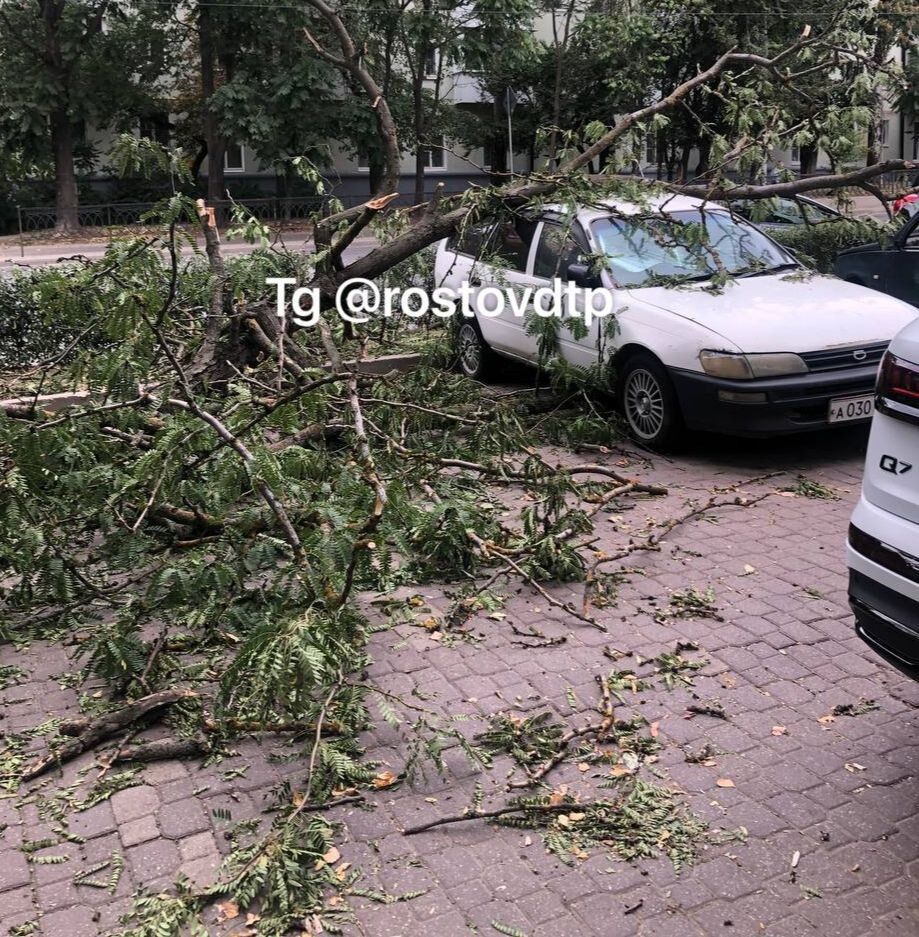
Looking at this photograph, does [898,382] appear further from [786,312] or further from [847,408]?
[786,312]

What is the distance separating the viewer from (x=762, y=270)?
27.1ft

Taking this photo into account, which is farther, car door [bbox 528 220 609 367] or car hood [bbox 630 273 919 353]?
car door [bbox 528 220 609 367]

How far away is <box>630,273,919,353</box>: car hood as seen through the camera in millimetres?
7078

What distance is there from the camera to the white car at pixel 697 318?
7.03 meters

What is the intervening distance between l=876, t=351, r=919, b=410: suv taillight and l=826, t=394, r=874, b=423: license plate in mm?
3757

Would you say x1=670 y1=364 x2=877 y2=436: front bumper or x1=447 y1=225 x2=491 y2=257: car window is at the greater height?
x1=447 y1=225 x2=491 y2=257: car window

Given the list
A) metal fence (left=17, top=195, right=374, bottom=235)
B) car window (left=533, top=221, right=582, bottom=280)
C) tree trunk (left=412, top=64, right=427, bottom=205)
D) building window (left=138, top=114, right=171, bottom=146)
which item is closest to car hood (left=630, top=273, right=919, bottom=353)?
car window (left=533, top=221, right=582, bottom=280)

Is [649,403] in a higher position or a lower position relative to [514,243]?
lower

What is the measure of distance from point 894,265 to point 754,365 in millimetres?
4723

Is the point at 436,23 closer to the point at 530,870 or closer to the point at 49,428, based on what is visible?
the point at 49,428

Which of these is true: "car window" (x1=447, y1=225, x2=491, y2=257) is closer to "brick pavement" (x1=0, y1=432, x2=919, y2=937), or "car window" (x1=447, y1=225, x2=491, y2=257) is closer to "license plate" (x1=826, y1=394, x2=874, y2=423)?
"license plate" (x1=826, y1=394, x2=874, y2=423)

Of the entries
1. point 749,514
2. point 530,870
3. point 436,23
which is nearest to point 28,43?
point 436,23


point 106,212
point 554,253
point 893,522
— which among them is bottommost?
point 893,522

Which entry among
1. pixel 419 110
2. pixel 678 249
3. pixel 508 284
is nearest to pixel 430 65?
pixel 419 110
